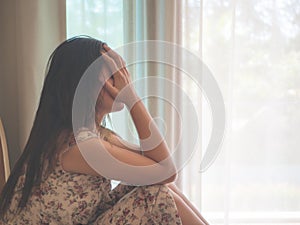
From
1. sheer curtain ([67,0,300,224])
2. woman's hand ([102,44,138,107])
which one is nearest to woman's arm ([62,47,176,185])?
woman's hand ([102,44,138,107])

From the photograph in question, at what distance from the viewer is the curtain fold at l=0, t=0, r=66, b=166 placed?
166 cm

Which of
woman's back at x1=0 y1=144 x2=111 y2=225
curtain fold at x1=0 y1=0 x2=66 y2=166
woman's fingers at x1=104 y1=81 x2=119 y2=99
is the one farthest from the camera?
curtain fold at x1=0 y1=0 x2=66 y2=166

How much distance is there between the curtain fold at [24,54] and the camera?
1.66 m

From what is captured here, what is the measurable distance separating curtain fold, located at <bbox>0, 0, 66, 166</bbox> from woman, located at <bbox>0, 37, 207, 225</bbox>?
1.99 feet

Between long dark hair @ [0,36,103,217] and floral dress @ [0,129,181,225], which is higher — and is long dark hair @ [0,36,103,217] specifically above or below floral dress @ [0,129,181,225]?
above

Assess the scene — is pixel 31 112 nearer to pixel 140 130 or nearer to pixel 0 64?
pixel 0 64

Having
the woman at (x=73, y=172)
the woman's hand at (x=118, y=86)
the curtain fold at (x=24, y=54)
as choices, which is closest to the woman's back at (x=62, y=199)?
the woman at (x=73, y=172)

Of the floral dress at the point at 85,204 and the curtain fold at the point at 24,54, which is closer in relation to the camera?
the floral dress at the point at 85,204

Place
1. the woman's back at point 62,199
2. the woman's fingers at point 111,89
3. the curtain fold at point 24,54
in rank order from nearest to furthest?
the woman's back at point 62,199, the woman's fingers at point 111,89, the curtain fold at point 24,54

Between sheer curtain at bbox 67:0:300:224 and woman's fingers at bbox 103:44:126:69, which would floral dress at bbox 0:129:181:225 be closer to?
woman's fingers at bbox 103:44:126:69

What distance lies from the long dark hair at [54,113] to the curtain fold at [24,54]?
2.03 ft

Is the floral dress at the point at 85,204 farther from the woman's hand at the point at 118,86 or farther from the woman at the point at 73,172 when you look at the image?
the woman's hand at the point at 118,86

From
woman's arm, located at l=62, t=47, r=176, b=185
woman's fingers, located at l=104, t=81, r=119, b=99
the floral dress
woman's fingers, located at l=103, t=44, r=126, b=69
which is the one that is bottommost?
the floral dress

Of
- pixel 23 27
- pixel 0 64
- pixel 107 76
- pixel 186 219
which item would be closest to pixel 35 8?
pixel 23 27
